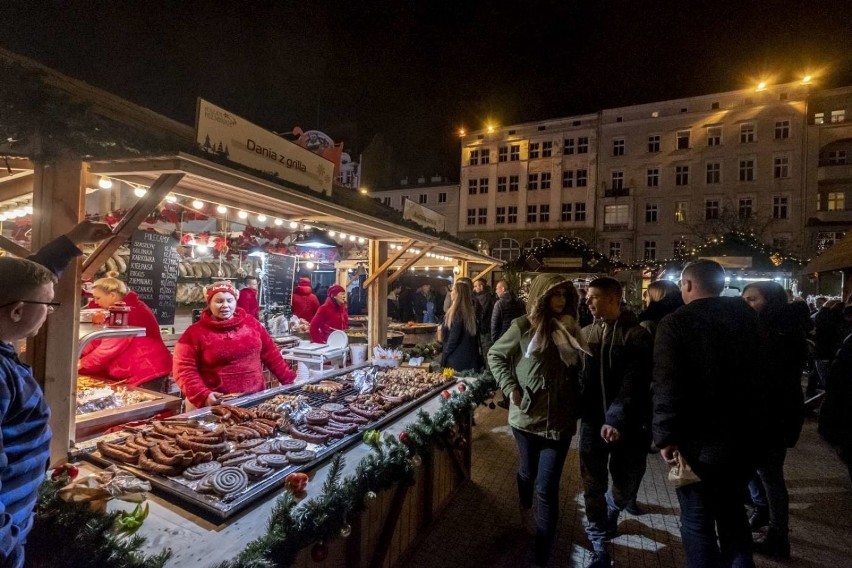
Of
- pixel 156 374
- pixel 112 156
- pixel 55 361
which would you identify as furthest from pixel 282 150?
pixel 156 374

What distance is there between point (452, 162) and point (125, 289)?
3800cm

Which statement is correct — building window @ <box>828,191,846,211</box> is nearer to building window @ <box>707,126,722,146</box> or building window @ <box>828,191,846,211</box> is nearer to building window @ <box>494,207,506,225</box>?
building window @ <box>707,126,722,146</box>

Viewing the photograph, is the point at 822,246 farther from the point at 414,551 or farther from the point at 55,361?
the point at 55,361

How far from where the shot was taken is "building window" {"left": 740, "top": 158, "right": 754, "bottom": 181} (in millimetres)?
28406

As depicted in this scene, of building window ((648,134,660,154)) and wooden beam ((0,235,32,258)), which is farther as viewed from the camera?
building window ((648,134,660,154))

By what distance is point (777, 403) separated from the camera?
242cm

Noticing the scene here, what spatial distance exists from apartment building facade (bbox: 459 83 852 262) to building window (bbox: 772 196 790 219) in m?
0.07

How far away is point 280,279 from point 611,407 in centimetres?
829

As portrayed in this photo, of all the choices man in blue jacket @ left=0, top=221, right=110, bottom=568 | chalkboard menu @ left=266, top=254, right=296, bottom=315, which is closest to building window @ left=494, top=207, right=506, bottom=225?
chalkboard menu @ left=266, top=254, right=296, bottom=315

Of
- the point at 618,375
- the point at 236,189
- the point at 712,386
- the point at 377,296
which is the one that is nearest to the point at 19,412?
the point at 236,189

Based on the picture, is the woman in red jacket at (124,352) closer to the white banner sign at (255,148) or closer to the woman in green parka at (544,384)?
the white banner sign at (255,148)

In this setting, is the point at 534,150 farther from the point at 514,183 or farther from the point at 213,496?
the point at 213,496

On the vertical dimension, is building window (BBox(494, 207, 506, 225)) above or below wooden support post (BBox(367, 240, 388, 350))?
above

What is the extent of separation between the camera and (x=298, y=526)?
71.2 inches
